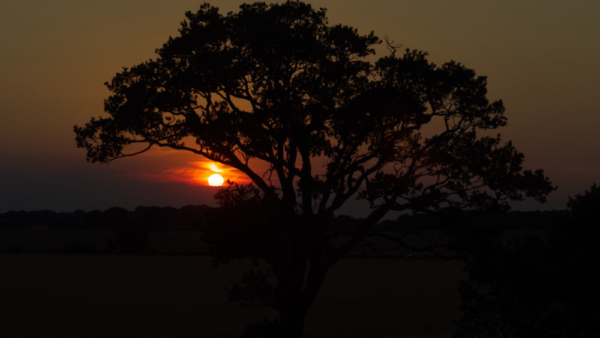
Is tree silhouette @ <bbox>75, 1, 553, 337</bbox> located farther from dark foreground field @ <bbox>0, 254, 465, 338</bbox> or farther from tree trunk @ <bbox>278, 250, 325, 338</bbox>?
dark foreground field @ <bbox>0, 254, 465, 338</bbox>

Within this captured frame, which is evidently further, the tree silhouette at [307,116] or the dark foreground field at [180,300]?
the dark foreground field at [180,300]

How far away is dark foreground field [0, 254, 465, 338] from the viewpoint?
Answer: 116 feet

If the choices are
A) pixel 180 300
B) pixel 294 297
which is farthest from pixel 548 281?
pixel 180 300

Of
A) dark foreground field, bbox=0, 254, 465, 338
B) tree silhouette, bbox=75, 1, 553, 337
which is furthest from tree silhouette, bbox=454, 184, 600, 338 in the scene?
dark foreground field, bbox=0, 254, 465, 338

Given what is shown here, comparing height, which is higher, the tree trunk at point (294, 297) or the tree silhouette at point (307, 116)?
the tree silhouette at point (307, 116)

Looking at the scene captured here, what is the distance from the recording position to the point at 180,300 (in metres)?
50.2

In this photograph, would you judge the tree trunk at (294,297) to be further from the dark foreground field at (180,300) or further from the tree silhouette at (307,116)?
the dark foreground field at (180,300)

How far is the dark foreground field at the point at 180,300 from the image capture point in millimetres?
35344

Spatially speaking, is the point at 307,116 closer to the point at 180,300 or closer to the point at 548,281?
the point at 548,281

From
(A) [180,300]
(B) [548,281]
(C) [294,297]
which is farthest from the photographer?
(A) [180,300]

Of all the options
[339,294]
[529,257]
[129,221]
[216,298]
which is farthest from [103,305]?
[129,221]

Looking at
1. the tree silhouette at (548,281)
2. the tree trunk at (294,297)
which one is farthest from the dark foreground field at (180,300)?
the tree silhouette at (548,281)

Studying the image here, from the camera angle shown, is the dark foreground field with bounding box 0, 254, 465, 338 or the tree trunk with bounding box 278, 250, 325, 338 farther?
the dark foreground field with bounding box 0, 254, 465, 338

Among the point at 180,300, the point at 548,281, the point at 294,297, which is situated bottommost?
the point at 180,300
